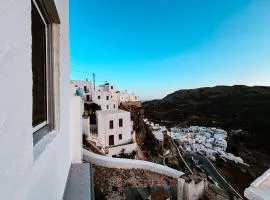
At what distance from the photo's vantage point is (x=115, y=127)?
16781 millimetres

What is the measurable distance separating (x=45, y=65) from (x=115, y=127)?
1520 centimetres

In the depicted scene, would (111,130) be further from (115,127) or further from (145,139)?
(145,139)

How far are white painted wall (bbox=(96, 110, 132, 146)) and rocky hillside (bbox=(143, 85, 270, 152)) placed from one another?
34.5 metres

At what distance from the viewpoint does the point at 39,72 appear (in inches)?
62.4

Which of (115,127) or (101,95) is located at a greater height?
(101,95)

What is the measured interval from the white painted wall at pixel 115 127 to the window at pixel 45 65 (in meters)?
14.3

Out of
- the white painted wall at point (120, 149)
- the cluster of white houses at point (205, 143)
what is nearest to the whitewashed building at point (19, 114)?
the white painted wall at point (120, 149)

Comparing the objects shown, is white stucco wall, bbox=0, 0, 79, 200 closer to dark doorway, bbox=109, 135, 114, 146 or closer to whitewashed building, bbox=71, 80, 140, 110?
dark doorway, bbox=109, 135, 114, 146

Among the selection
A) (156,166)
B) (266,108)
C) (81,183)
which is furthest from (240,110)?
(81,183)

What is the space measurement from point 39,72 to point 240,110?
2690 inches

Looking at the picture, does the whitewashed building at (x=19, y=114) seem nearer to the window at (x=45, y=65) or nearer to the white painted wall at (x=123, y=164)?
the window at (x=45, y=65)

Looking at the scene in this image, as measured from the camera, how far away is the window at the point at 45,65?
4.79 feet

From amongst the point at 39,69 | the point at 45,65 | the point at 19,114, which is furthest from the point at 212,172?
the point at 19,114

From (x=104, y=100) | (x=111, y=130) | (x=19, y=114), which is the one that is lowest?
(x=111, y=130)
